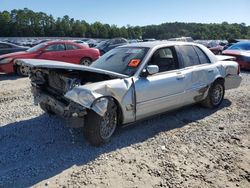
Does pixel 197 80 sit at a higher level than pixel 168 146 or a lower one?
higher

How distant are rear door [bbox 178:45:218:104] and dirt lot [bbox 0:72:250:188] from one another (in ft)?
1.59

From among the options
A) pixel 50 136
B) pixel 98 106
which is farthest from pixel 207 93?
pixel 50 136

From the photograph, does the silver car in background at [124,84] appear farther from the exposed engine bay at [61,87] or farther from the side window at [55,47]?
the side window at [55,47]

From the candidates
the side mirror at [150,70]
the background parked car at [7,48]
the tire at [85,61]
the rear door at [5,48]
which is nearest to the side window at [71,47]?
the tire at [85,61]

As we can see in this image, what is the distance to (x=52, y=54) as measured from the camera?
11758mm

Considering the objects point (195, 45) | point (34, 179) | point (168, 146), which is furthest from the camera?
point (195, 45)

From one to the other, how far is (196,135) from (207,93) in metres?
1.62

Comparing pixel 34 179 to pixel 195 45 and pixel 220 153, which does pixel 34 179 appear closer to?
pixel 220 153

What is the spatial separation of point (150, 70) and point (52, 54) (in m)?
7.78

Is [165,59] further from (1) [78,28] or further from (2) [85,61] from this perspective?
(1) [78,28]

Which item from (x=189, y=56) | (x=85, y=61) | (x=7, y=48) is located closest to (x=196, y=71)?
(x=189, y=56)

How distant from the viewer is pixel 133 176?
368 centimetres

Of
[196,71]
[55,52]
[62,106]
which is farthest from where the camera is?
[55,52]

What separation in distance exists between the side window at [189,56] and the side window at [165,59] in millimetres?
282
